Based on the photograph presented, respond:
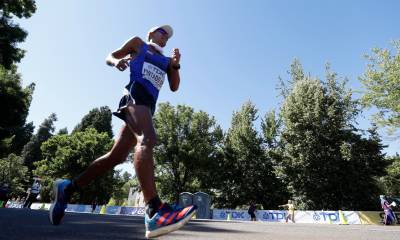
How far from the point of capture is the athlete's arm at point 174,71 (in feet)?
11.8

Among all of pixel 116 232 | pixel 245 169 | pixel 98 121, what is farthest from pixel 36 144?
pixel 116 232

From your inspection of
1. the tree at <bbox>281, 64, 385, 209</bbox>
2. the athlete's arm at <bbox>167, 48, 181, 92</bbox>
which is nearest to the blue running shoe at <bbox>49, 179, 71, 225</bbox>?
the athlete's arm at <bbox>167, 48, 181, 92</bbox>

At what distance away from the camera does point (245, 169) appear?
42812 mm

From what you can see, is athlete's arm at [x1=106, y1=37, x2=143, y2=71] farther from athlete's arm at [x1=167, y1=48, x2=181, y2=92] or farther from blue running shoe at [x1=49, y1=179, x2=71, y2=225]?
blue running shoe at [x1=49, y1=179, x2=71, y2=225]

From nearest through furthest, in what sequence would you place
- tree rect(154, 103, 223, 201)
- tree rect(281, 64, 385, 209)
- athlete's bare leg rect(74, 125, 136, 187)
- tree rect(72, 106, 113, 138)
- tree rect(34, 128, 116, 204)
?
athlete's bare leg rect(74, 125, 136, 187), tree rect(281, 64, 385, 209), tree rect(154, 103, 223, 201), tree rect(34, 128, 116, 204), tree rect(72, 106, 113, 138)

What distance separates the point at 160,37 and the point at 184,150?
142 ft

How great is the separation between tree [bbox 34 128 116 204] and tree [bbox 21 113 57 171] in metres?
28.3

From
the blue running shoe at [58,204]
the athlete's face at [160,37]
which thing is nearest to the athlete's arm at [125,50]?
the athlete's face at [160,37]

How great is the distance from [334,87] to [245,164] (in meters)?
15.0

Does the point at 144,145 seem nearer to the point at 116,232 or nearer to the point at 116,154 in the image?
the point at 116,154

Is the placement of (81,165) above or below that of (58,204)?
above

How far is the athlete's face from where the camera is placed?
371 centimetres

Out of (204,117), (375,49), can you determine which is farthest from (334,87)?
(204,117)

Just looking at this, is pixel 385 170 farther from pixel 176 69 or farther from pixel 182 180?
pixel 176 69
